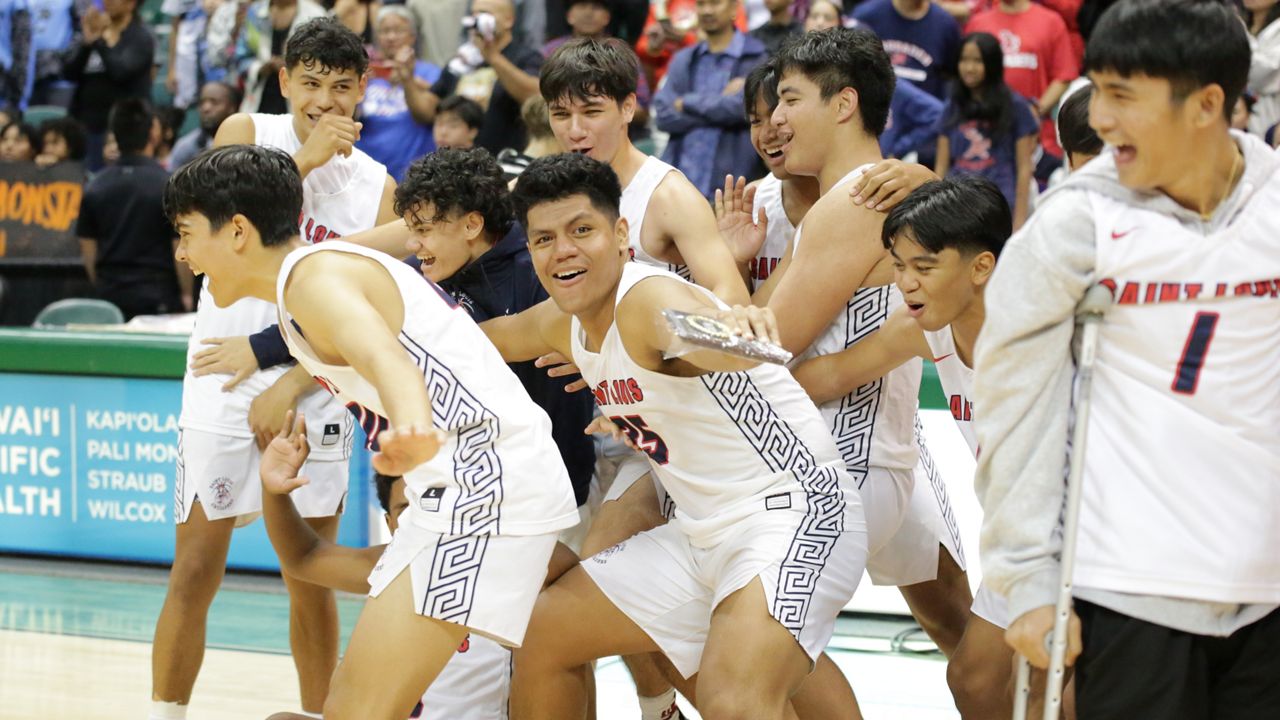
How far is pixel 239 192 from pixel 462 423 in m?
0.92

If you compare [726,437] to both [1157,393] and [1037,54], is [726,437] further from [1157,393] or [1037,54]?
[1037,54]

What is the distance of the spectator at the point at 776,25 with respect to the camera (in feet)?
28.1

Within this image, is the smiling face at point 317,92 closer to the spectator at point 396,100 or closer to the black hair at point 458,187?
the black hair at point 458,187

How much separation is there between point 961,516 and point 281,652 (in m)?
2.87

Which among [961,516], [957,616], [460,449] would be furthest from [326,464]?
[961,516]

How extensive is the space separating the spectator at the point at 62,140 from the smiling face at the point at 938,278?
808 cm

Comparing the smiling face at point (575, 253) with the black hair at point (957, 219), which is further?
the smiling face at point (575, 253)

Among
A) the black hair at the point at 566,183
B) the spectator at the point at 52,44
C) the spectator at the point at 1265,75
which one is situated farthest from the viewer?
the spectator at the point at 52,44

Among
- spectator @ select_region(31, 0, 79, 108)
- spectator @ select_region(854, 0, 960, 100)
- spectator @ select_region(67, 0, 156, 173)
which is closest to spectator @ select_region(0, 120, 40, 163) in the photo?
spectator @ select_region(67, 0, 156, 173)

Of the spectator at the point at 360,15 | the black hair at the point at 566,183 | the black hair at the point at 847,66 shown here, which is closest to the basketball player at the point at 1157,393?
the black hair at the point at 566,183

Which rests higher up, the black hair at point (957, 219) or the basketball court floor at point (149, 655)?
the black hair at point (957, 219)

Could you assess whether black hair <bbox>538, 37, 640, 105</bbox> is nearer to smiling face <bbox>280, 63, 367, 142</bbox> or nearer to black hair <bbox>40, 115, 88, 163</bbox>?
smiling face <bbox>280, 63, 367, 142</bbox>

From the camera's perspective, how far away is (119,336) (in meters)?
7.55

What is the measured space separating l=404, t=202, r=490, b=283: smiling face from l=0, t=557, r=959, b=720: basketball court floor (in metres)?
2.01
